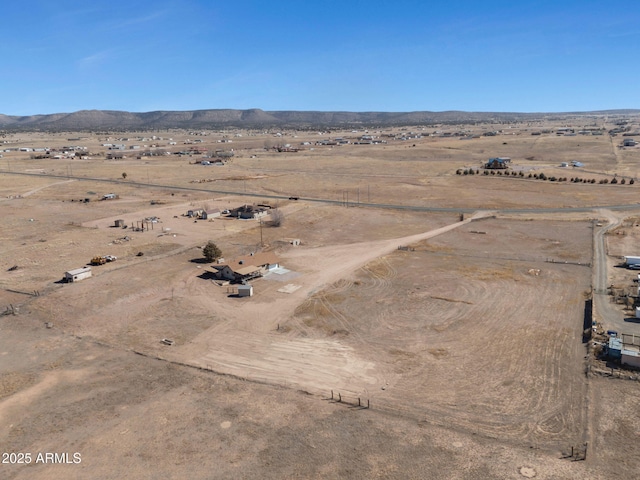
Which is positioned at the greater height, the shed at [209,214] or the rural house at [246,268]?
the shed at [209,214]

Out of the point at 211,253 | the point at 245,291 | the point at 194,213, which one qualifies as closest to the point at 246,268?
the point at 245,291

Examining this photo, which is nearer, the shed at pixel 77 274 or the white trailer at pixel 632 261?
the shed at pixel 77 274

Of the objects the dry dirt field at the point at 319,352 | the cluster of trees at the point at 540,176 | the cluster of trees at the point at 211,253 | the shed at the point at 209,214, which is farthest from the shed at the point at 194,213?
the cluster of trees at the point at 540,176

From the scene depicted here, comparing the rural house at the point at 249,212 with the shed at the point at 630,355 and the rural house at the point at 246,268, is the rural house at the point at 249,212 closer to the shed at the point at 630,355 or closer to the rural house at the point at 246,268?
the rural house at the point at 246,268

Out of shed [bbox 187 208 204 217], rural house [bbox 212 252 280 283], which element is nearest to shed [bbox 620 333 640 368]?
rural house [bbox 212 252 280 283]

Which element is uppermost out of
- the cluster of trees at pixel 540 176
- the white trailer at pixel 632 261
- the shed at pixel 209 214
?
the cluster of trees at pixel 540 176

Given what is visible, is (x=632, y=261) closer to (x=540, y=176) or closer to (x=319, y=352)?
(x=319, y=352)
